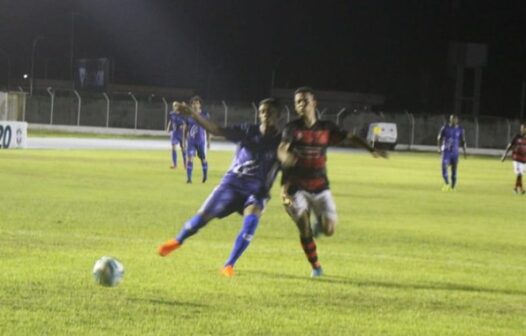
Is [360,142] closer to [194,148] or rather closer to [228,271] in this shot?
[228,271]

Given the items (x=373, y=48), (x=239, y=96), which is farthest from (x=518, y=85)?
(x=239, y=96)

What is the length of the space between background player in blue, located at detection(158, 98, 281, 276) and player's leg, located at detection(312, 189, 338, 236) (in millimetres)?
603

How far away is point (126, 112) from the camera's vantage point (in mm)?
80250

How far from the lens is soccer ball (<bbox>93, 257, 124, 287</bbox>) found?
37.1ft

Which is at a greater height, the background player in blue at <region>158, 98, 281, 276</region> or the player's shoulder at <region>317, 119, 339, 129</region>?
the player's shoulder at <region>317, 119, 339, 129</region>

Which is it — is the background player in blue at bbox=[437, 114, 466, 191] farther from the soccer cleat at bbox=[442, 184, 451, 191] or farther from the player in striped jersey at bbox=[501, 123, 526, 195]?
the player in striped jersey at bbox=[501, 123, 526, 195]

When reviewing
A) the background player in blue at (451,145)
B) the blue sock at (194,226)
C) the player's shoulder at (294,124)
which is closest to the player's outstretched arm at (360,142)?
the player's shoulder at (294,124)

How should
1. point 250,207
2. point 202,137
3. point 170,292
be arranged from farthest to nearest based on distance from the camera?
point 202,137
point 250,207
point 170,292

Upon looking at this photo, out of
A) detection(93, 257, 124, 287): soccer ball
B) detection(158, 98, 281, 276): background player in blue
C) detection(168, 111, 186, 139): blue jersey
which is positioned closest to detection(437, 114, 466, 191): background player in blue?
detection(168, 111, 186, 139): blue jersey

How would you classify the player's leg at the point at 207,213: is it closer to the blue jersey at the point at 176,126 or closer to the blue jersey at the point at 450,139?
the blue jersey at the point at 450,139

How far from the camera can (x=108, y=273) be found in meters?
11.3

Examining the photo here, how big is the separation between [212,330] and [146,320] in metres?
0.69

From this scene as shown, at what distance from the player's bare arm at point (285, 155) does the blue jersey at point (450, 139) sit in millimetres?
21685

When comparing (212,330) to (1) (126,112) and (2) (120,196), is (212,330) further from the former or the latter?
(1) (126,112)
